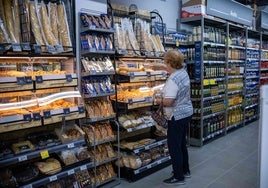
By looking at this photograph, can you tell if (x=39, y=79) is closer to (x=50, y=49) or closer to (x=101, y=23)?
(x=50, y=49)

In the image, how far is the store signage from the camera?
19.8 ft

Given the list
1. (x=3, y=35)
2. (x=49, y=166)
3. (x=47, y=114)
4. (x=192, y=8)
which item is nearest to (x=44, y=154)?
(x=49, y=166)

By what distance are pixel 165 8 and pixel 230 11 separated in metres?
1.88

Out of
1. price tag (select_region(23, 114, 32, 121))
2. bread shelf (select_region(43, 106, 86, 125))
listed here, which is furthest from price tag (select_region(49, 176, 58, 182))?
price tag (select_region(23, 114, 32, 121))

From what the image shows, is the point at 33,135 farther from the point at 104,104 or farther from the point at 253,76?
the point at 253,76

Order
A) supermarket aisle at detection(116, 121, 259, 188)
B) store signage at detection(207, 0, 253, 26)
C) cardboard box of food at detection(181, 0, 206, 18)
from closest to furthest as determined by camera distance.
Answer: supermarket aisle at detection(116, 121, 259, 188)
cardboard box of food at detection(181, 0, 206, 18)
store signage at detection(207, 0, 253, 26)

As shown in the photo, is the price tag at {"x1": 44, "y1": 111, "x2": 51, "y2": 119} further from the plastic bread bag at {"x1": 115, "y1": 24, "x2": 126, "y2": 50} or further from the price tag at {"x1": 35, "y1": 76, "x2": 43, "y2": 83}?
the plastic bread bag at {"x1": 115, "y1": 24, "x2": 126, "y2": 50}

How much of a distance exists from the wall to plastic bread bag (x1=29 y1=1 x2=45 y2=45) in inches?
85.9

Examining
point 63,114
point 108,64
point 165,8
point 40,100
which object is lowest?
point 63,114

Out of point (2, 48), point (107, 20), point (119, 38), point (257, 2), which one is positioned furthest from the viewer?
point (257, 2)

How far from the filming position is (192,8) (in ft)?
19.4

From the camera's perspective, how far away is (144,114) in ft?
15.1

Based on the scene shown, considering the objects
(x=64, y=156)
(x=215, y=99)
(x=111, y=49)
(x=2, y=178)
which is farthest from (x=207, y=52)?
(x=2, y=178)

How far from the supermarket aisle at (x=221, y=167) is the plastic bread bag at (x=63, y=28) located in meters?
2.05
